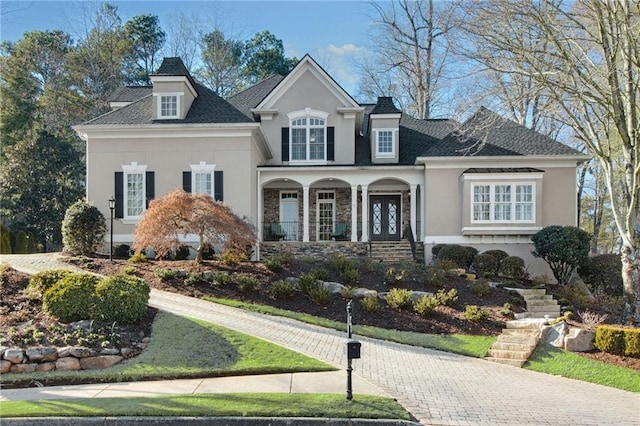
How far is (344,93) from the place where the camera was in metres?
23.7

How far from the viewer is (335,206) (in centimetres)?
2466

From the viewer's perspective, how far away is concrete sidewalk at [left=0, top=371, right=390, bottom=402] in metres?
8.00

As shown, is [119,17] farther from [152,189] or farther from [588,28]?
[588,28]

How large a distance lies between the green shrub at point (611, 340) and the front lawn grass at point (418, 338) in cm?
216

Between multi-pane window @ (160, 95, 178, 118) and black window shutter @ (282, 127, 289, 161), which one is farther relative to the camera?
black window shutter @ (282, 127, 289, 161)

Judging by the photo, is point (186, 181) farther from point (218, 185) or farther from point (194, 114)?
point (194, 114)

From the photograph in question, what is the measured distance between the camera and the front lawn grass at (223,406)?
6816mm

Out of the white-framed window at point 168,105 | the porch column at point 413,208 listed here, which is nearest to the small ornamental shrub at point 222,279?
the white-framed window at point 168,105

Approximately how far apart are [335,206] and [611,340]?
48.5 feet

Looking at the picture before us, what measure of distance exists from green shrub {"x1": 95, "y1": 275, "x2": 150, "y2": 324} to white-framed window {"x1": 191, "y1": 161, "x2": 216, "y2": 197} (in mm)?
9761

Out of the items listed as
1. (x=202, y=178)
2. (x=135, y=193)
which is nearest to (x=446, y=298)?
(x=202, y=178)

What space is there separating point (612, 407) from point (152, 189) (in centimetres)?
1743

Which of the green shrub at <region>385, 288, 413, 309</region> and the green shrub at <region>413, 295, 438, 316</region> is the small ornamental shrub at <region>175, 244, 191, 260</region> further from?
the green shrub at <region>413, 295, 438, 316</region>

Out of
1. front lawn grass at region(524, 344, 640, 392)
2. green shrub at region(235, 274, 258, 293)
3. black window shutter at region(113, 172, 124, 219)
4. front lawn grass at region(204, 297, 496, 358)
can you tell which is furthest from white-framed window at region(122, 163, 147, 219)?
front lawn grass at region(524, 344, 640, 392)
